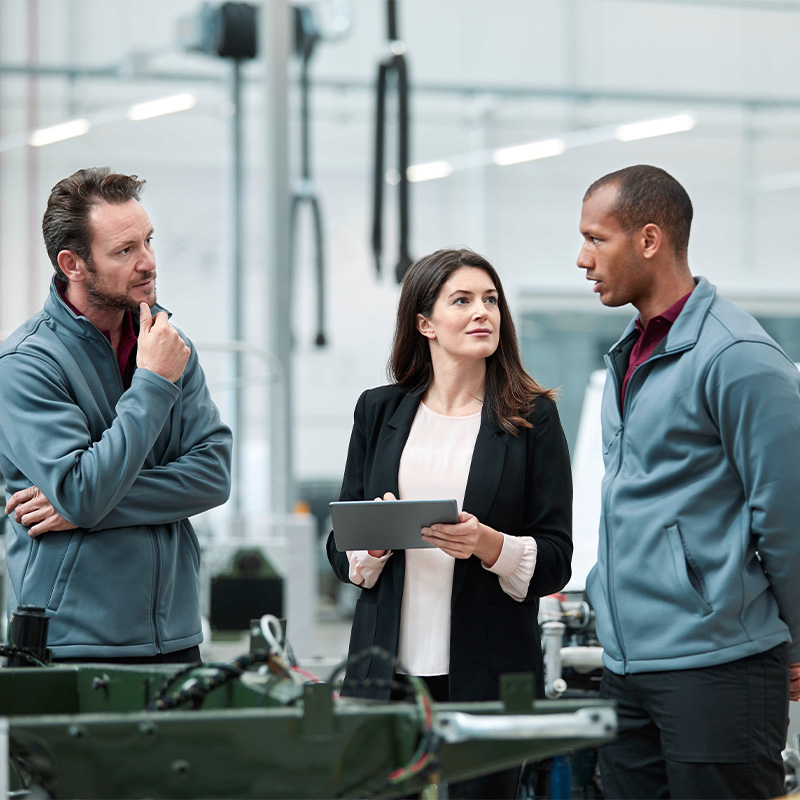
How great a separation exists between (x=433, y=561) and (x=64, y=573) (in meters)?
0.58

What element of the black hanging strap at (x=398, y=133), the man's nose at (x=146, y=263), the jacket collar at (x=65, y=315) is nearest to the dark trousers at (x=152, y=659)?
the jacket collar at (x=65, y=315)

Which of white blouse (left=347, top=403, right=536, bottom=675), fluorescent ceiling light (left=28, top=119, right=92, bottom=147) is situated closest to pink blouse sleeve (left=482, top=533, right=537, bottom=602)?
white blouse (left=347, top=403, right=536, bottom=675)

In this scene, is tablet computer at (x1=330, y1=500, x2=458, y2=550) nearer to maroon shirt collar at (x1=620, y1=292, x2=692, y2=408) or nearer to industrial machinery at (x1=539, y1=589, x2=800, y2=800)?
maroon shirt collar at (x1=620, y1=292, x2=692, y2=408)

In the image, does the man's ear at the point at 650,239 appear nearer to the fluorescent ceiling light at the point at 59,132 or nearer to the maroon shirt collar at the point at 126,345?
the maroon shirt collar at the point at 126,345

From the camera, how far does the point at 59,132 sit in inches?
302

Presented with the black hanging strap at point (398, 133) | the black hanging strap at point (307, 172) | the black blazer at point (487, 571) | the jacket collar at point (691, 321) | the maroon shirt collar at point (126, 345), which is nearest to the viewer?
the jacket collar at point (691, 321)

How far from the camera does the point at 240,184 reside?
4.85 meters

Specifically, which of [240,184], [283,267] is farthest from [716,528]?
[240,184]

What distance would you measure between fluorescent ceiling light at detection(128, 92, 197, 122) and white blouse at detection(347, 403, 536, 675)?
257 inches

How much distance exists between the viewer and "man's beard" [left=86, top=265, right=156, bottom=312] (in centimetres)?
198

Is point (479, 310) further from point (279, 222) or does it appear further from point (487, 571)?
→ point (279, 222)

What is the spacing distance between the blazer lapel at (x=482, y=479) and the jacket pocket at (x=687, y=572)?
308 millimetres

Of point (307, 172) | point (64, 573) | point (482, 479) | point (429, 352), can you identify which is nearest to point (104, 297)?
point (64, 573)

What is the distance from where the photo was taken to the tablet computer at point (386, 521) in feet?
5.87
